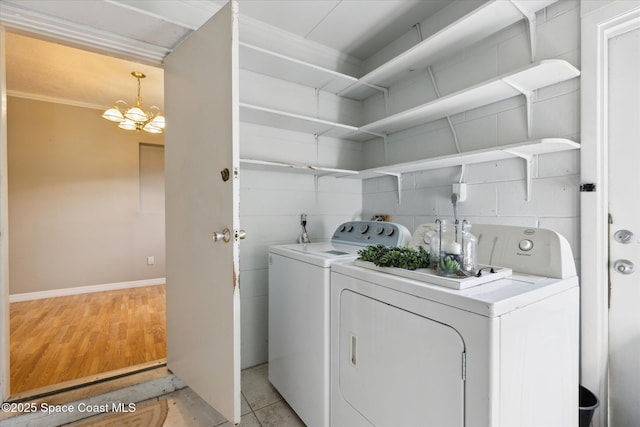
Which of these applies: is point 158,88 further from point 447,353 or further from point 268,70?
point 447,353

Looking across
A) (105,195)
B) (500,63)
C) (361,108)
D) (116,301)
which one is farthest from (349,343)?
(105,195)

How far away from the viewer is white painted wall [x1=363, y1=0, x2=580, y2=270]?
4.41ft

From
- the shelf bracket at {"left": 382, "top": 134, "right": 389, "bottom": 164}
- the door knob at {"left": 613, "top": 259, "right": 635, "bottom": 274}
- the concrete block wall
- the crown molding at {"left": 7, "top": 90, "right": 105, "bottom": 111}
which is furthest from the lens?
the crown molding at {"left": 7, "top": 90, "right": 105, "bottom": 111}

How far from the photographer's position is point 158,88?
Result: 338 cm

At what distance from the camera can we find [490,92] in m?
1.49

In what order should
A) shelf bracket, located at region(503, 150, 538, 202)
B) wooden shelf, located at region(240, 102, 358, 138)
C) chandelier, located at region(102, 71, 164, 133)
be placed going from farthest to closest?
chandelier, located at region(102, 71, 164, 133)
wooden shelf, located at region(240, 102, 358, 138)
shelf bracket, located at region(503, 150, 538, 202)

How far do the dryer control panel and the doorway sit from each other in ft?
9.86

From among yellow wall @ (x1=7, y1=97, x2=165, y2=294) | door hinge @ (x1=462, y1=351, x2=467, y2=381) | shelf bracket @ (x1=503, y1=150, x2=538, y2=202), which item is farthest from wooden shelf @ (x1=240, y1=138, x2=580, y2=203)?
yellow wall @ (x1=7, y1=97, x2=165, y2=294)

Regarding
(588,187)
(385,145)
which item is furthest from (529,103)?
(385,145)

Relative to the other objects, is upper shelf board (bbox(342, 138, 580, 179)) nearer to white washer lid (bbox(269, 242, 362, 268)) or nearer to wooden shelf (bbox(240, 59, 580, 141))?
wooden shelf (bbox(240, 59, 580, 141))

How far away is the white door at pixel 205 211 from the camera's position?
4.05ft

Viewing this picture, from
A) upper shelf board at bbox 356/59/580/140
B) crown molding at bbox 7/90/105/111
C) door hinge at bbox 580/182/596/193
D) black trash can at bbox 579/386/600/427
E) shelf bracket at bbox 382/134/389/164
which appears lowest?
black trash can at bbox 579/386/600/427

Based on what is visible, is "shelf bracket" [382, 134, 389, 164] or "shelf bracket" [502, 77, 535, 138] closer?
"shelf bracket" [502, 77, 535, 138]

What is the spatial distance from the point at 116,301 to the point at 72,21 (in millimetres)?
3145
